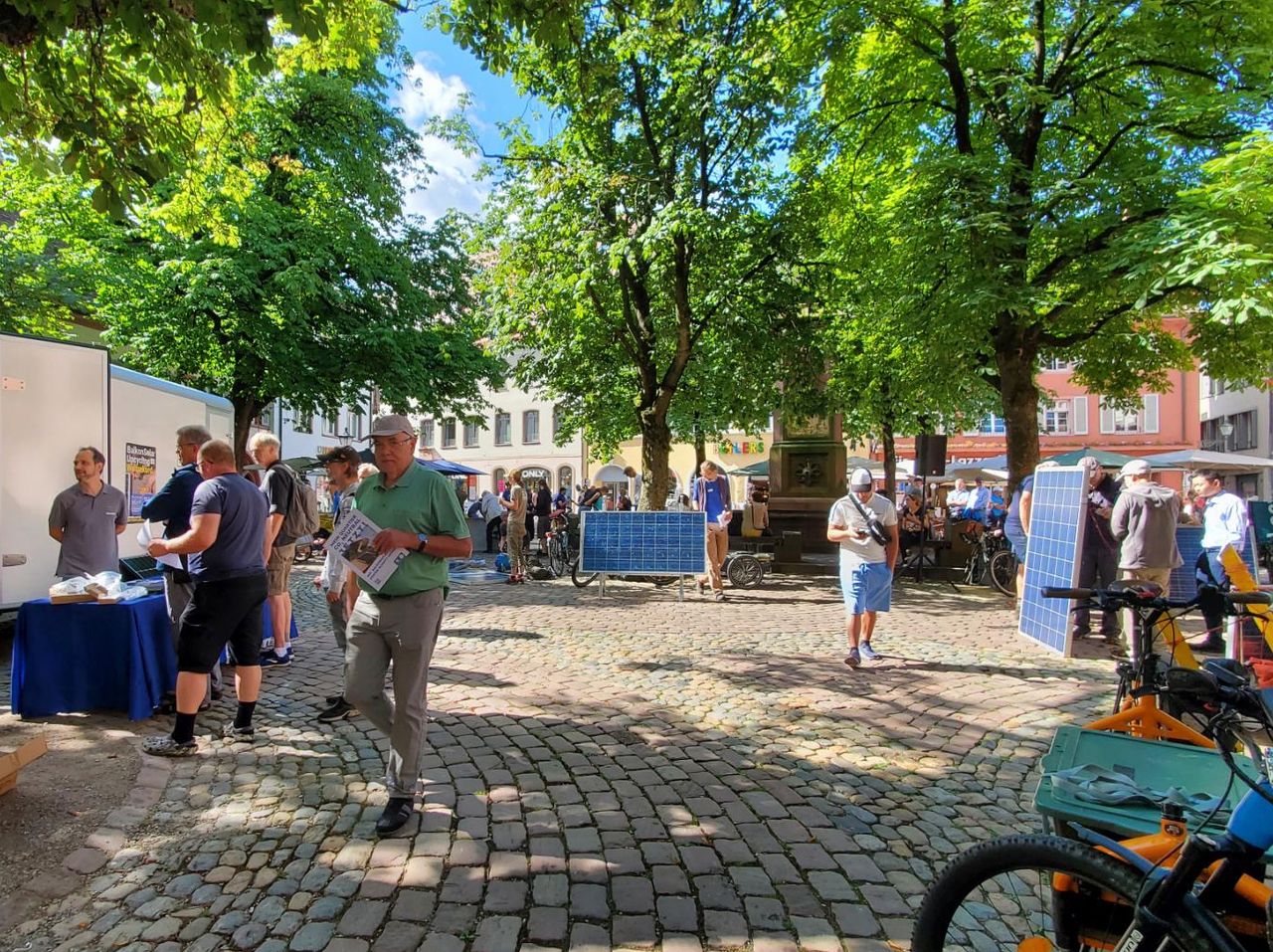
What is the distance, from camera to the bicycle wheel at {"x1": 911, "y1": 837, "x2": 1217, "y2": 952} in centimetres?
174

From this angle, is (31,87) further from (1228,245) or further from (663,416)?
(1228,245)

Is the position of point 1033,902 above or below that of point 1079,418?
below

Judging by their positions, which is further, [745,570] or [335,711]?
[745,570]

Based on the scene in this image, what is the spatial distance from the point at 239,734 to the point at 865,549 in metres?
5.02

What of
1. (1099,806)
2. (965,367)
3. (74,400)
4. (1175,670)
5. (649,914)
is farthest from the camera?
(965,367)

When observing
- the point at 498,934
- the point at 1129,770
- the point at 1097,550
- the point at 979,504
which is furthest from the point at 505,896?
the point at 979,504

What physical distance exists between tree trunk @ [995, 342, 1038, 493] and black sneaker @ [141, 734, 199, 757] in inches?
404

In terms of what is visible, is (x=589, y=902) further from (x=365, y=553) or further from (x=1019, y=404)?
(x=1019, y=404)

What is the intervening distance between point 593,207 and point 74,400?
779cm

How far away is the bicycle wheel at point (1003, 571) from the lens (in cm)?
1138

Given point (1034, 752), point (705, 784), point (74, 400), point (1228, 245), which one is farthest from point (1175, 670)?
point (74, 400)

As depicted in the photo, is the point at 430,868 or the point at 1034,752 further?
the point at 1034,752

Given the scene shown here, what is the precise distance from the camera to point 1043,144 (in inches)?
453

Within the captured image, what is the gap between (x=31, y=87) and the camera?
5422 mm
